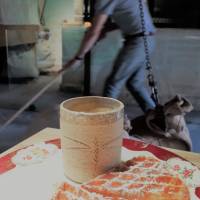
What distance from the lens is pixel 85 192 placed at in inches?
17.5

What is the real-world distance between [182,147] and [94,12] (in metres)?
0.69

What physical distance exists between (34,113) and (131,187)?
118 cm

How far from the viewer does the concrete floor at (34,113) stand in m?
1.41

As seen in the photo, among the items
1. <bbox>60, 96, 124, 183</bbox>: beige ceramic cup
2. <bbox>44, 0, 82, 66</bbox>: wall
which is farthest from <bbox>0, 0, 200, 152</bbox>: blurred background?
<bbox>60, 96, 124, 183</bbox>: beige ceramic cup

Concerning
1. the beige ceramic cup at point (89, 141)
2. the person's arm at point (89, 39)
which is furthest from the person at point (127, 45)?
the beige ceramic cup at point (89, 141)

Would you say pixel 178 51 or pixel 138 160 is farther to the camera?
pixel 178 51

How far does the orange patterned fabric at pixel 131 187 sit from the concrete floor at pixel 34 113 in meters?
0.88

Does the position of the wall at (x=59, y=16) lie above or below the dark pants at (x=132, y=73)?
above

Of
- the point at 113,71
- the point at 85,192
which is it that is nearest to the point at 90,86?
the point at 113,71

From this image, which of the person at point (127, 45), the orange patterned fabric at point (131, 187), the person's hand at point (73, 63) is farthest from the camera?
the person's hand at point (73, 63)

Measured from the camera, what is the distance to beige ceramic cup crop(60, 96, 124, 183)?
0.47 metres

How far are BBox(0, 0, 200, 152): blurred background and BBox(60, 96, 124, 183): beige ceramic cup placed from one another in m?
0.88

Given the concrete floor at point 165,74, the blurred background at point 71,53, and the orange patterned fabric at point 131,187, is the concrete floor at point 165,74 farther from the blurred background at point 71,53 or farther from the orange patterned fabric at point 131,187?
the orange patterned fabric at point 131,187

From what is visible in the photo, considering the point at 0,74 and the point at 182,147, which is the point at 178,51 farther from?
the point at 0,74
